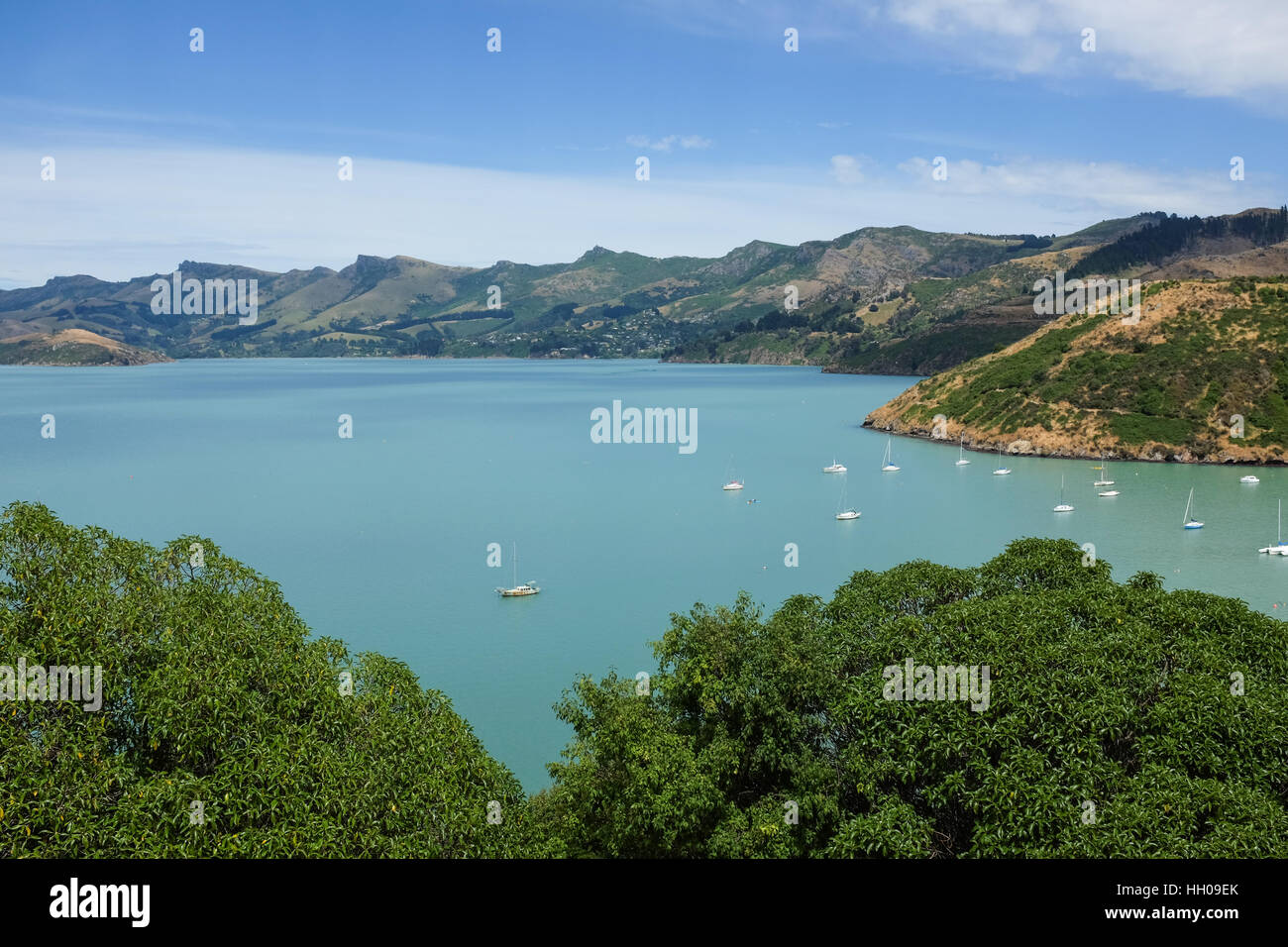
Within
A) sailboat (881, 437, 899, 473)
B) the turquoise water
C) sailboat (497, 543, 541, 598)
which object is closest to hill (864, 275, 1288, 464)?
the turquoise water

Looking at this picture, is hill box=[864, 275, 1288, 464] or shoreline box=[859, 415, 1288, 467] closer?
shoreline box=[859, 415, 1288, 467]

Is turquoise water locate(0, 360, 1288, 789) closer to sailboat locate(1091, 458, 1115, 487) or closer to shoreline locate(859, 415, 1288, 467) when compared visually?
sailboat locate(1091, 458, 1115, 487)

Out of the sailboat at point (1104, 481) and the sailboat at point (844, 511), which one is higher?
the sailboat at point (1104, 481)

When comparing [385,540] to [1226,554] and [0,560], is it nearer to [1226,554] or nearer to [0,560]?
[0,560]

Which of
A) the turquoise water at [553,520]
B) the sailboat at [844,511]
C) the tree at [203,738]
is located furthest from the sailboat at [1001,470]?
the tree at [203,738]

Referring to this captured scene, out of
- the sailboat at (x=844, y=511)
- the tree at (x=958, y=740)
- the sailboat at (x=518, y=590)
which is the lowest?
the sailboat at (x=518, y=590)

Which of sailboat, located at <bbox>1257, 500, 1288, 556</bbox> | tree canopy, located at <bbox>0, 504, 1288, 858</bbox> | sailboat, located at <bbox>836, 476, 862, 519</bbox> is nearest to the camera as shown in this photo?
tree canopy, located at <bbox>0, 504, 1288, 858</bbox>

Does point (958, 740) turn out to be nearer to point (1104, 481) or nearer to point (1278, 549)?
point (1278, 549)

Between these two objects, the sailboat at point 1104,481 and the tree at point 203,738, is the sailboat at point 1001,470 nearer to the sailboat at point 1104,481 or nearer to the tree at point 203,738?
the sailboat at point 1104,481
